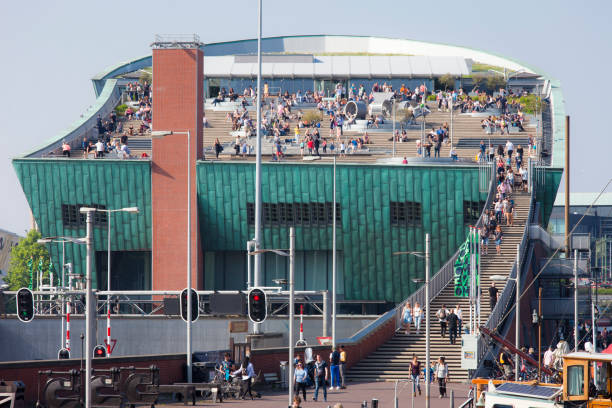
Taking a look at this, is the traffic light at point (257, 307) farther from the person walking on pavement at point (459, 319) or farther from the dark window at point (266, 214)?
the dark window at point (266, 214)

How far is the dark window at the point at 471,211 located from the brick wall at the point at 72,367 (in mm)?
26040

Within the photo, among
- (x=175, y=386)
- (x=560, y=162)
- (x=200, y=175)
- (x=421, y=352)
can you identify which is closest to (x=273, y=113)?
(x=200, y=175)

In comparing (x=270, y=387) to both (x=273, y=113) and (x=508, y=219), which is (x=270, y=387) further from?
(x=273, y=113)

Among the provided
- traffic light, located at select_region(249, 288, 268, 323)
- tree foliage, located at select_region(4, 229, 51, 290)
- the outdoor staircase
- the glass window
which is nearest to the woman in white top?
the outdoor staircase

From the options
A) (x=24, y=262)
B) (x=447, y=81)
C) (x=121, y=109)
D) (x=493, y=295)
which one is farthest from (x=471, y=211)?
(x=24, y=262)

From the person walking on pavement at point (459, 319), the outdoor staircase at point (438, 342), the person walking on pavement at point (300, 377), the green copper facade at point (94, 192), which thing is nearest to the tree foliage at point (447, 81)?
the outdoor staircase at point (438, 342)

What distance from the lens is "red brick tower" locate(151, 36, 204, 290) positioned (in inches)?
2462

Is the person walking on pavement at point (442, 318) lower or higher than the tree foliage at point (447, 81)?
lower

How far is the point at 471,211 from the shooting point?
208ft

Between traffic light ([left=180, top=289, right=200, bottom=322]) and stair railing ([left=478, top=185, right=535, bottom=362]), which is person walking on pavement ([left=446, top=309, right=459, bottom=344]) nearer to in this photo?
stair railing ([left=478, top=185, right=535, bottom=362])

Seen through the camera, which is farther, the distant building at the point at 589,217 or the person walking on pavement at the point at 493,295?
the distant building at the point at 589,217

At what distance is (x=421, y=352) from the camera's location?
48344 millimetres

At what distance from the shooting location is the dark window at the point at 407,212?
2518 inches

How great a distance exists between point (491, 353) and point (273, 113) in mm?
34092
